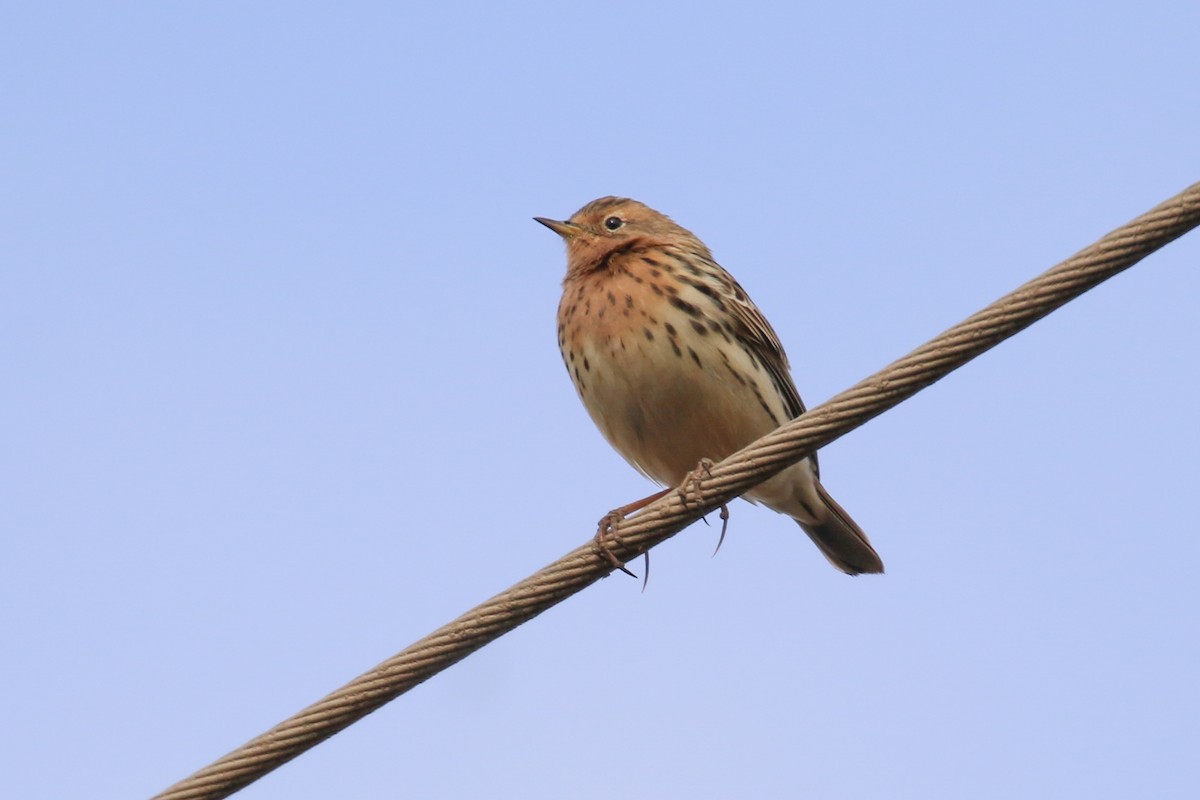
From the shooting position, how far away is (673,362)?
9.57m

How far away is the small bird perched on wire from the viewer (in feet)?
31.5

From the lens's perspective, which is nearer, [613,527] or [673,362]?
[613,527]

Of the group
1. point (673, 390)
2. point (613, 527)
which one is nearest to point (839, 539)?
point (673, 390)

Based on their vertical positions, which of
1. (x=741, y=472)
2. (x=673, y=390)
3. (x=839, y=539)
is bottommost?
(x=741, y=472)

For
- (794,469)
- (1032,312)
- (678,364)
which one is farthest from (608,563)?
(794,469)

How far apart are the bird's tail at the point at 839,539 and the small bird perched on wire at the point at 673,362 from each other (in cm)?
3

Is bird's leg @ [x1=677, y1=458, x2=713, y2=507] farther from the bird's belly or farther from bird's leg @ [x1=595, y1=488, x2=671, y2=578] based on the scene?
the bird's belly

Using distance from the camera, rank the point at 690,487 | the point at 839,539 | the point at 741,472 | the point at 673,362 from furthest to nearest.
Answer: the point at 839,539, the point at 673,362, the point at 690,487, the point at 741,472

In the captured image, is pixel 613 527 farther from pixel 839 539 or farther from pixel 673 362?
pixel 839 539

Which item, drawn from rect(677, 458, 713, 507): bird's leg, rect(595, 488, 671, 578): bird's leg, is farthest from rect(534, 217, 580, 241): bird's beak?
rect(677, 458, 713, 507): bird's leg

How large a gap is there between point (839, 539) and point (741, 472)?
4435 millimetres

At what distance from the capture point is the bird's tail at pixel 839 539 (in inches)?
426

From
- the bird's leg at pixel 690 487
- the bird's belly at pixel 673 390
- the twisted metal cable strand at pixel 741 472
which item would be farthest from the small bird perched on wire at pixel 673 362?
the twisted metal cable strand at pixel 741 472

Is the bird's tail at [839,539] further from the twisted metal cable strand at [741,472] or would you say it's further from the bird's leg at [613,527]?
the twisted metal cable strand at [741,472]
